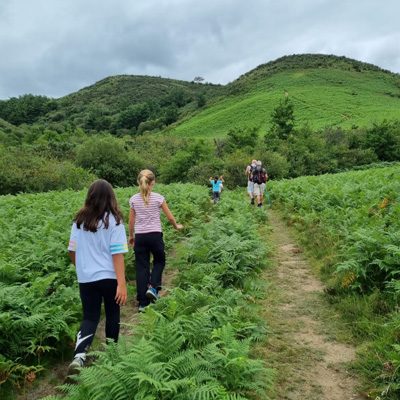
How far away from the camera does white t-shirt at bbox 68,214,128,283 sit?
4.82 metres

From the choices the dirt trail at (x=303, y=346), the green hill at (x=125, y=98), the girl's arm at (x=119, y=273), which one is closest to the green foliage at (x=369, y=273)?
the dirt trail at (x=303, y=346)

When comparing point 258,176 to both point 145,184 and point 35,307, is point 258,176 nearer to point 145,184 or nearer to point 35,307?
point 145,184

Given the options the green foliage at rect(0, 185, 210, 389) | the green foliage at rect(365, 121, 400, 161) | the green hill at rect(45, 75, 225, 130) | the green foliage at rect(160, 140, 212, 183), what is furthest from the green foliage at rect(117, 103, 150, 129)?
the green foliage at rect(0, 185, 210, 389)

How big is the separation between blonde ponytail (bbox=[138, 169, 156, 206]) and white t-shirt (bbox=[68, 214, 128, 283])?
6.53 feet

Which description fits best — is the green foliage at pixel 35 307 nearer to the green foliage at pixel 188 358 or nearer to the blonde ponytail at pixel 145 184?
the green foliage at pixel 188 358

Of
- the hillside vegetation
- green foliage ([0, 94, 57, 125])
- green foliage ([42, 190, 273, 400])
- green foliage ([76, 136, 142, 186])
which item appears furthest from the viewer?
green foliage ([0, 94, 57, 125])

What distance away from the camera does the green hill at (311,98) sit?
82.2 metres

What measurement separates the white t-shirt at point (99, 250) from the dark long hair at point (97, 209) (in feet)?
0.20

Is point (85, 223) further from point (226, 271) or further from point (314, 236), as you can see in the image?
point (314, 236)

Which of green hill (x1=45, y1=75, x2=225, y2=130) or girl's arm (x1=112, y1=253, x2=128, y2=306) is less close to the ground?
green hill (x1=45, y1=75, x2=225, y2=130)

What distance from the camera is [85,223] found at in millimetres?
4809

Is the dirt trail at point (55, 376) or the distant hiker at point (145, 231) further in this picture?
the distant hiker at point (145, 231)

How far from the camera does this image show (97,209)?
484 centimetres

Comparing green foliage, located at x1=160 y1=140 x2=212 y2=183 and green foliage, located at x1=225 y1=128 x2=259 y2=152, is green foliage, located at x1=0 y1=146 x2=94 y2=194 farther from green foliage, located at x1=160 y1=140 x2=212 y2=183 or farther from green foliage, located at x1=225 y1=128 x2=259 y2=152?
green foliage, located at x1=225 y1=128 x2=259 y2=152
